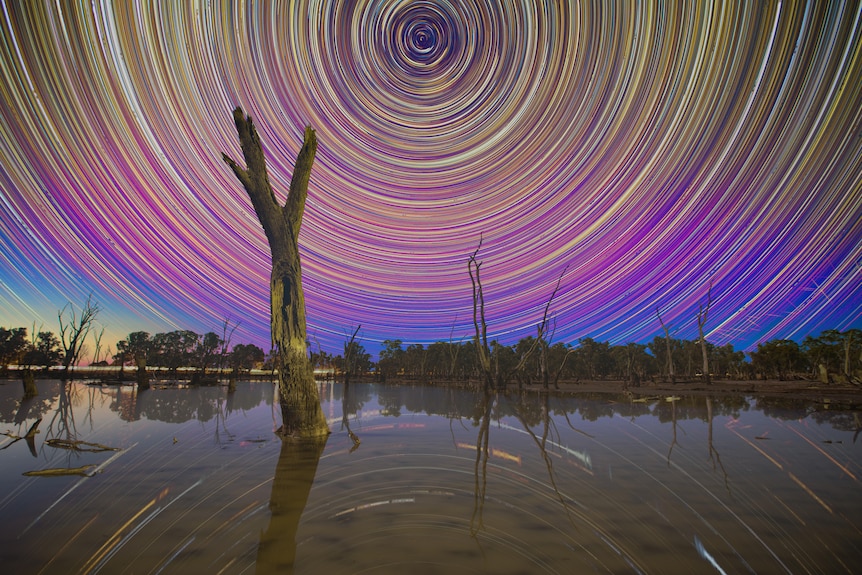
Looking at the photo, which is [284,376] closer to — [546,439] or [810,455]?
[546,439]

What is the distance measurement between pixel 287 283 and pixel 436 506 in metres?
7.90

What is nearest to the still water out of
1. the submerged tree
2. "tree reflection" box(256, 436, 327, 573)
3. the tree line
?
"tree reflection" box(256, 436, 327, 573)

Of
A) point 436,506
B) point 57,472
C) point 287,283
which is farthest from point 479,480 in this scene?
point 287,283

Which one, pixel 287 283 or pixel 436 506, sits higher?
pixel 287 283

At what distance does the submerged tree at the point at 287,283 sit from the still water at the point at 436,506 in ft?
3.88

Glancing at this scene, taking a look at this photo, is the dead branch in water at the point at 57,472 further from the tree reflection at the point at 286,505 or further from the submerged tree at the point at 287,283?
the submerged tree at the point at 287,283

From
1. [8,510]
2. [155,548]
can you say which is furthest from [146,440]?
[155,548]

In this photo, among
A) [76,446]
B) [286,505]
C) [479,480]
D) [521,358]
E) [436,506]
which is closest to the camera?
[436,506]

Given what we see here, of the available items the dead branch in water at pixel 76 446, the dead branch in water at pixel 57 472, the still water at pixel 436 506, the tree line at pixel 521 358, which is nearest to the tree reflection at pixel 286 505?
the still water at pixel 436 506

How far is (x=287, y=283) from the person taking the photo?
35.1 ft

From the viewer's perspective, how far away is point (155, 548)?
3.43m

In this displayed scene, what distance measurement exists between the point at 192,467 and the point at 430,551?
5378 mm

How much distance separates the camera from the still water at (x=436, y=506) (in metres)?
3.22

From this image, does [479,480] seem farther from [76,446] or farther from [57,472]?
[76,446]
